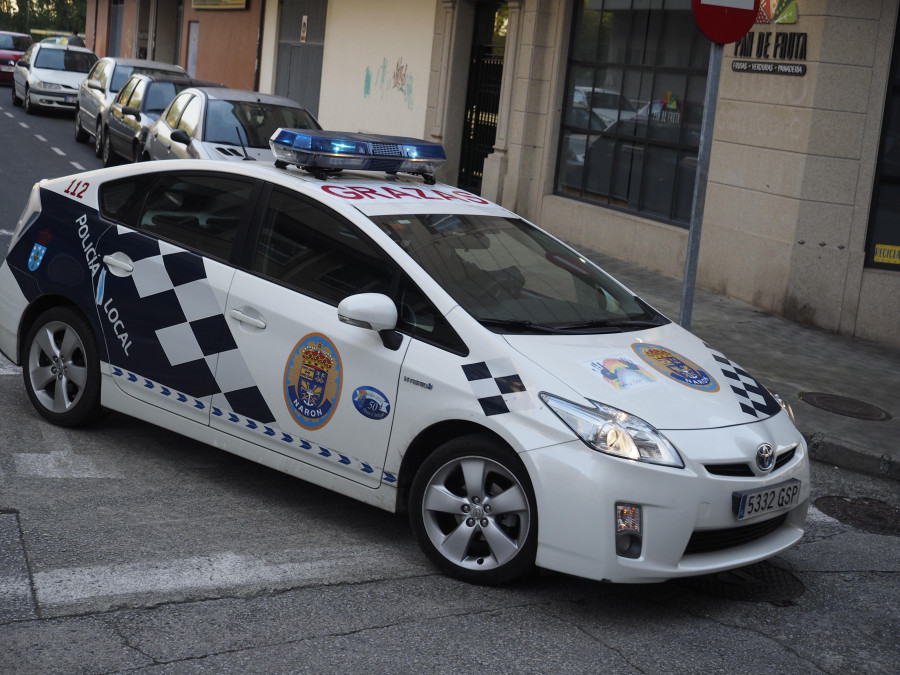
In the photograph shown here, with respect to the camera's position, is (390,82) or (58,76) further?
(58,76)

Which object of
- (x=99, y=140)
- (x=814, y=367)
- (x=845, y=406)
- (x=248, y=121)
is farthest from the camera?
(x=99, y=140)

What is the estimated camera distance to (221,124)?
13.1 metres

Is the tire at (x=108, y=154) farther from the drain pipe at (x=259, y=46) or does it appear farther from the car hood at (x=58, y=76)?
the car hood at (x=58, y=76)

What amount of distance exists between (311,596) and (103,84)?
17991mm

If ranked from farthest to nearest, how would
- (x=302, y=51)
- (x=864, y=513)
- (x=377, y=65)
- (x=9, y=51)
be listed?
(x=9, y=51), (x=302, y=51), (x=377, y=65), (x=864, y=513)

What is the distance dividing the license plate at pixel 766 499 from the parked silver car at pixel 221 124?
28.6 ft

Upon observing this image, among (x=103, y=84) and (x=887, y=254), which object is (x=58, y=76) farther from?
(x=887, y=254)

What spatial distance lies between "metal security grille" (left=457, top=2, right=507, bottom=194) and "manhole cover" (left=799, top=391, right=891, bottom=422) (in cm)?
974

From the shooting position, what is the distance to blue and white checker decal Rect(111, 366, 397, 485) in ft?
16.3

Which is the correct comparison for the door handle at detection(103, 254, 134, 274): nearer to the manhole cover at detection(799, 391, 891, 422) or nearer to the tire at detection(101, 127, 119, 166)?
the manhole cover at detection(799, 391, 891, 422)

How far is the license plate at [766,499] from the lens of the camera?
14.8 feet

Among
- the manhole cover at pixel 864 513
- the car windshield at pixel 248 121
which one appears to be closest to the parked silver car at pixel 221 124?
the car windshield at pixel 248 121

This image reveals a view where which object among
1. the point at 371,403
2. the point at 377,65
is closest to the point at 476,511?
the point at 371,403

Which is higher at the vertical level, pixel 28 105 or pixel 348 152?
pixel 348 152
